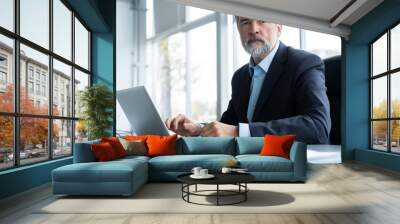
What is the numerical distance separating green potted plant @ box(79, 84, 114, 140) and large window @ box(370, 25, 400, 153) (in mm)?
5455

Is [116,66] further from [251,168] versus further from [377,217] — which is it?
[377,217]

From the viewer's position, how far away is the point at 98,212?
3881mm

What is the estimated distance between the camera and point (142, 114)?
7.65 m

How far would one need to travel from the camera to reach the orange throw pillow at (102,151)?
533 cm

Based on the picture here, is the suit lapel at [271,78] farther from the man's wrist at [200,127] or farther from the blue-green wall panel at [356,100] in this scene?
the blue-green wall panel at [356,100]

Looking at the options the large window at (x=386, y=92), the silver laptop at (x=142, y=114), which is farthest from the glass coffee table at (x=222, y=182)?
the large window at (x=386, y=92)

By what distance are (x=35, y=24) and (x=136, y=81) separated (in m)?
3.56

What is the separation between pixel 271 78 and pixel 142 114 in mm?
2719

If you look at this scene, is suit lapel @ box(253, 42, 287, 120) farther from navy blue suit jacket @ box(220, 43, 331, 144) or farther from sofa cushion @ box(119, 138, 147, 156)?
sofa cushion @ box(119, 138, 147, 156)

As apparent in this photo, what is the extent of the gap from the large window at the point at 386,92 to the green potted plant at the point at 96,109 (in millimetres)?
5455

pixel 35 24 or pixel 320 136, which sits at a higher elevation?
pixel 35 24

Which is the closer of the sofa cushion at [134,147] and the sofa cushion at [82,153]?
the sofa cushion at [82,153]

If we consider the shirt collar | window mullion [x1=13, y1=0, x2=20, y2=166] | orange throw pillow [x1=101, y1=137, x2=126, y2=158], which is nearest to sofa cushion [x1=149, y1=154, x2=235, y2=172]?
orange throw pillow [x1=101, y1=137, x2=126, y2=158]

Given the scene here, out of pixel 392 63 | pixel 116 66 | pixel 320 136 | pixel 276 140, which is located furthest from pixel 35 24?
pixel 392 63
